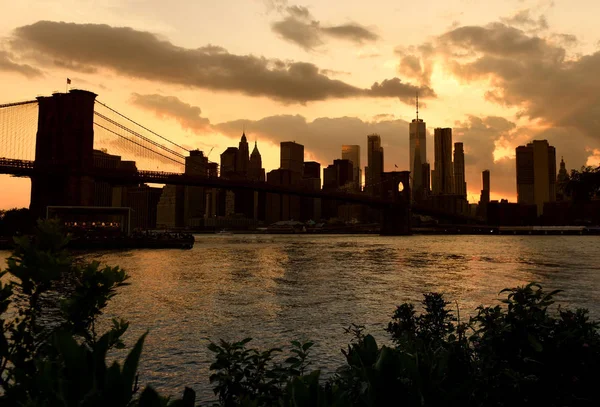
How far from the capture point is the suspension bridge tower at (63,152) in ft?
240

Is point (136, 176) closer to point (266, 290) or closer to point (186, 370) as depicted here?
point (266, 290)

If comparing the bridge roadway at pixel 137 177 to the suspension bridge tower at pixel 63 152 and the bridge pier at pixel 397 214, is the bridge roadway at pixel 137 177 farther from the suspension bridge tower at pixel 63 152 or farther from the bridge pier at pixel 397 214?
the bridge pier at pixel 397 214

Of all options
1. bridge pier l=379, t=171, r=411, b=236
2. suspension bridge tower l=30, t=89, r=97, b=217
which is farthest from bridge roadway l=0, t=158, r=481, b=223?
bridge pier l=379, t=171, r=411, b=236

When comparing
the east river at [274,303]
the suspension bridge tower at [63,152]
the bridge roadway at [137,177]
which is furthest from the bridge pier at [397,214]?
the east river at [274,303]

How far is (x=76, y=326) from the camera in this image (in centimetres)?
349

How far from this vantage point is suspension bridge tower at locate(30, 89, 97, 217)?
7306 cm

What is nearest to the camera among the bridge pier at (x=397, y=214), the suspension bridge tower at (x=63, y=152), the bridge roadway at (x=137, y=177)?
the bridge roadway at (x=137, y=177)

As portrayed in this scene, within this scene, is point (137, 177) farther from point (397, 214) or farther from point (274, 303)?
point (397, 214)

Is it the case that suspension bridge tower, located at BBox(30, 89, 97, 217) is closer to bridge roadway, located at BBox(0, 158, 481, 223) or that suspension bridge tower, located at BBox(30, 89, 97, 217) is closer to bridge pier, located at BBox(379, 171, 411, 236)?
bridge roadway, located at BBox(0, 158, 481, 223)

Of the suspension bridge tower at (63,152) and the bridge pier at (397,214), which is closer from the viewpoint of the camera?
the suspension bridge tower at (63,152)

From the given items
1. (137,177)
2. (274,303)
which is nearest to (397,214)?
(137,177)

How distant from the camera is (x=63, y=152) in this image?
78.7m

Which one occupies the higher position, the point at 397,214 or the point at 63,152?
the point at 63,152

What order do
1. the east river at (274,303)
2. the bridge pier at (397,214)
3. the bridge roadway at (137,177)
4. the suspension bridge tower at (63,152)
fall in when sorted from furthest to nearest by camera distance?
the bridge pier at (397,214) < the suspension bridge tower at (63,152) < the bridge roadway at (137,177) < the east river at (274,303)
